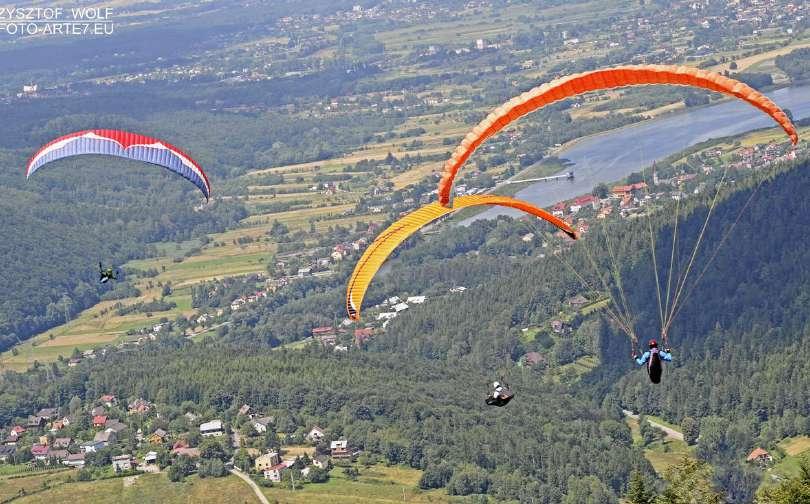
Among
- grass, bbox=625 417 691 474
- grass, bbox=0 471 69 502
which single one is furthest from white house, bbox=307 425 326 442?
grass, bbox=625 417 691 474

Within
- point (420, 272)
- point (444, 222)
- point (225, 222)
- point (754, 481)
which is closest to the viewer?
point (754, 481)

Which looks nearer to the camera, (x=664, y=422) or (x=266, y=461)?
(x=266, y=461)

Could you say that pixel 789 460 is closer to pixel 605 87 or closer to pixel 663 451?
pixel 663 451

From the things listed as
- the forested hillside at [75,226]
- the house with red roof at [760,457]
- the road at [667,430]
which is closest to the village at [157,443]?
the road at [667,430]

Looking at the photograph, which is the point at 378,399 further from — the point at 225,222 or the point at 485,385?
the point at 225,222

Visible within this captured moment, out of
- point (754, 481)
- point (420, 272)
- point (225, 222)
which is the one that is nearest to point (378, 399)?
point (754, 481)

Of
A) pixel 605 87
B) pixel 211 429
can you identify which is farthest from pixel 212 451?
pixel 605 87
